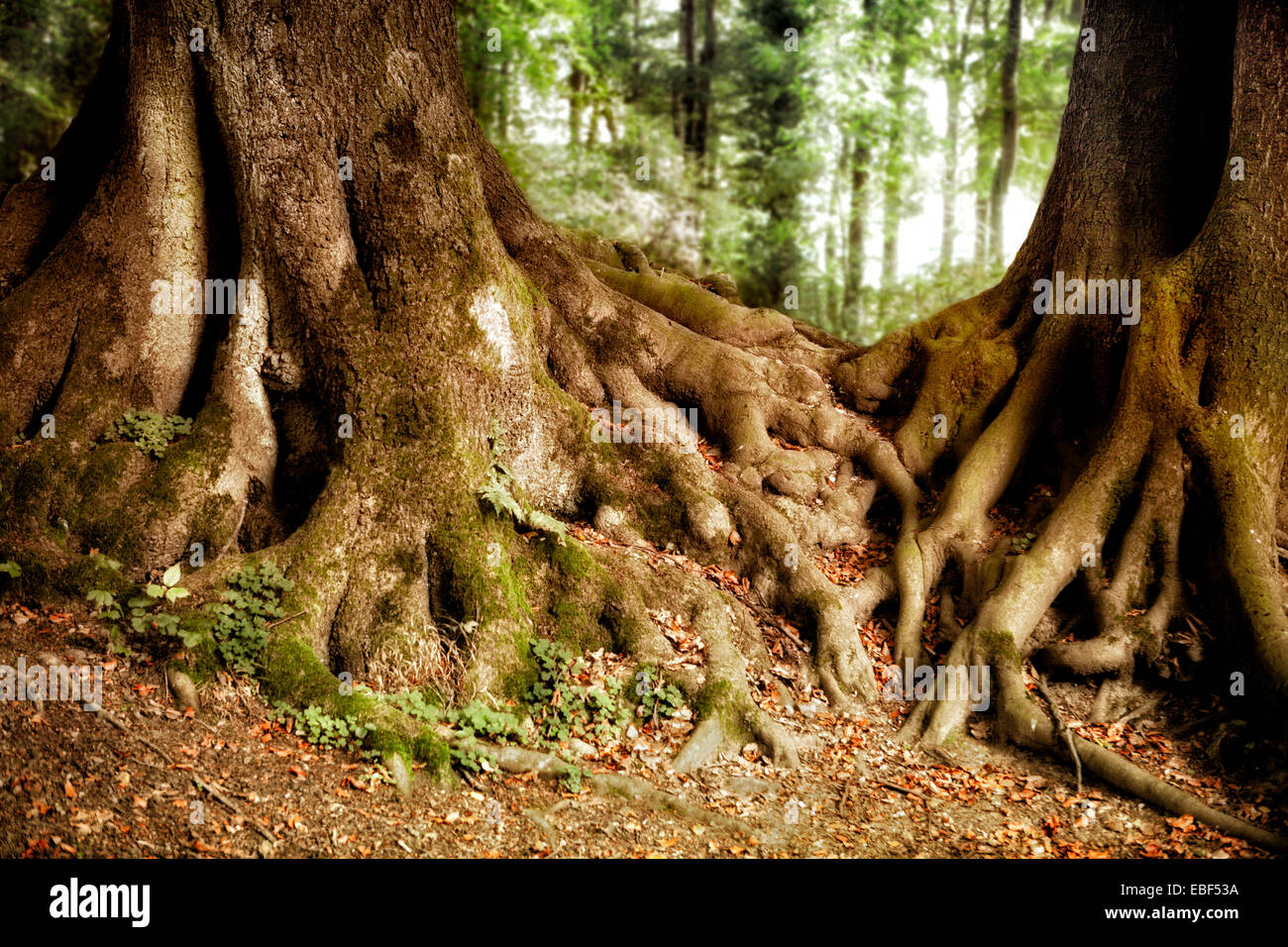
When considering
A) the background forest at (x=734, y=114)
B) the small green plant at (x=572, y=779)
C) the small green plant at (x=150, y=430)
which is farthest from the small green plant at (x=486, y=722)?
the background forest at (x=734, y=114)

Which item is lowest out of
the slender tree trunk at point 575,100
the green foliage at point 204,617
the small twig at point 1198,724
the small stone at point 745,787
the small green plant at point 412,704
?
the small stone at point 745,787

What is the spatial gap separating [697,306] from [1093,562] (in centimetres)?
446

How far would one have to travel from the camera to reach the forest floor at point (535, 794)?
3709 mm

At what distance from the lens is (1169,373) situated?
6035mm

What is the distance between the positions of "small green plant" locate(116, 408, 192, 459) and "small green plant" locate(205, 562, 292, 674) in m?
1.24

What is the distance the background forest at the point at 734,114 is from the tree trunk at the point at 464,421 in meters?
11.4

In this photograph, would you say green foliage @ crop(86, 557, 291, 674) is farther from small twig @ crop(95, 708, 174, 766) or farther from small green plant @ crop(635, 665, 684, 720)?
small green plant @ crop(635, 665, 684, 720)

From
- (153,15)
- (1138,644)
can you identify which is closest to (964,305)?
(1138,644)

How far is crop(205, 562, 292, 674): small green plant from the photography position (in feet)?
15.4

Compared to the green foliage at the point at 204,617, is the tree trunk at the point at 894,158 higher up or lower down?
higher up

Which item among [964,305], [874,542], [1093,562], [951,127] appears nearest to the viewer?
[1093,562]

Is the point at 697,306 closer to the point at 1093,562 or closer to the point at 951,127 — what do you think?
the point at 1093,562

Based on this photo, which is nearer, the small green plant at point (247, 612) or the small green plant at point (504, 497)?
the small green plant at point (247, 612)

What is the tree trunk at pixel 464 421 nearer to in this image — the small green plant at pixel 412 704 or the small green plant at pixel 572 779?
the small green plant at pixel 412 704
